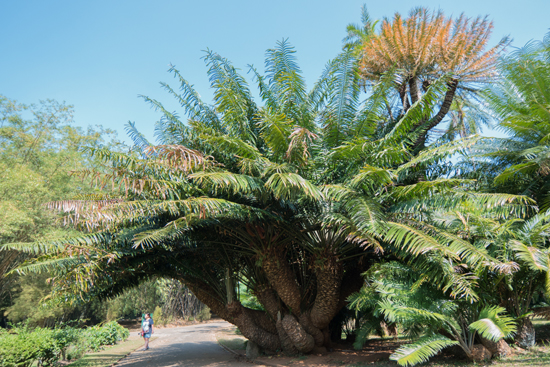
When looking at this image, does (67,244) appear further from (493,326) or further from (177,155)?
(493,326)

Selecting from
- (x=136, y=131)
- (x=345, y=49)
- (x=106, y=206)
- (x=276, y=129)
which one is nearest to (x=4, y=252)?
(x=136, y=131)

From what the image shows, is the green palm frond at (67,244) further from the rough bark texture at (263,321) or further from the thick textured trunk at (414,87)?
the thick textured trunk at (414,87)

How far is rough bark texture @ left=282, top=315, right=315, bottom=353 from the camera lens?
10.3 metres

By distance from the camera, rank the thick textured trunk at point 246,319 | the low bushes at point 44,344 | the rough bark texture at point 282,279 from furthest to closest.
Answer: the thick textured trunk at point 246,319
the rough bark texture at point 282,279
the low bushes at point 44,344

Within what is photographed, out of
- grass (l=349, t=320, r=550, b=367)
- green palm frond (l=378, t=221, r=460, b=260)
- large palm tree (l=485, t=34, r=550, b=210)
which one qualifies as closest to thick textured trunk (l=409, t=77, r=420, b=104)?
large palm tree (l=485, t=34, r=550, b=210)

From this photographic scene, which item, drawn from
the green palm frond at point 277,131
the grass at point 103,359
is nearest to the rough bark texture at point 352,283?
the green palm frond at point 277,131

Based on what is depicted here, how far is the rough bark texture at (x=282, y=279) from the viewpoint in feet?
33.3

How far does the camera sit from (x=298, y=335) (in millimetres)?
10289

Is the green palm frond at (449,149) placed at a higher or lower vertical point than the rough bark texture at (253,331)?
higher

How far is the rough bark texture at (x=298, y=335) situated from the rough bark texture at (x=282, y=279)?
50cm

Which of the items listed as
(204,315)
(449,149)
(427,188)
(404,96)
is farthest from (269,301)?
(204,315)

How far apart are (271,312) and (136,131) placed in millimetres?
7090

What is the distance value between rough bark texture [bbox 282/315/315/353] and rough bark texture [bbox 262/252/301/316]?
505 millimetres

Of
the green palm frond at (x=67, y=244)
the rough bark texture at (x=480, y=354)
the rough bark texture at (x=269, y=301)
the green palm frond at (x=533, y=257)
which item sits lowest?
the rough bark texture at (x=480, y=354)
